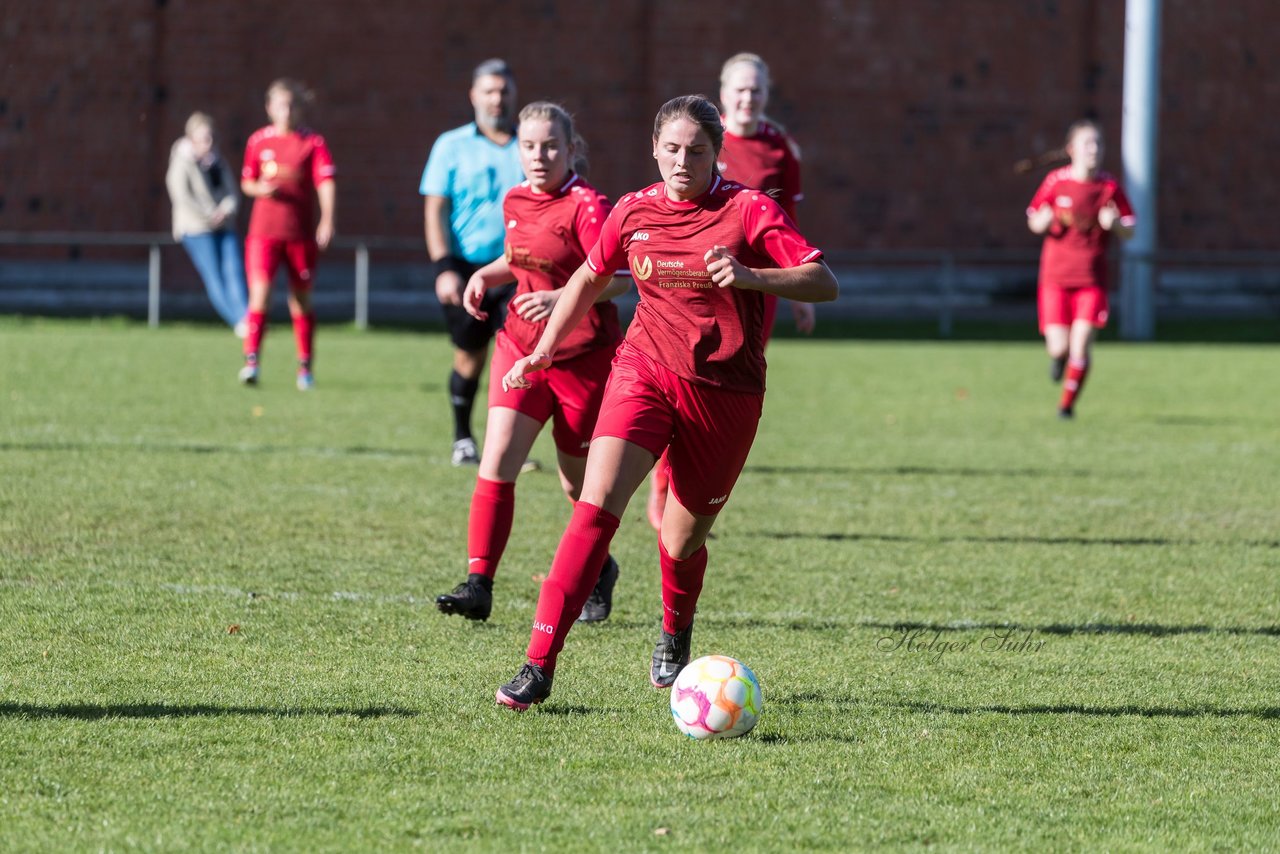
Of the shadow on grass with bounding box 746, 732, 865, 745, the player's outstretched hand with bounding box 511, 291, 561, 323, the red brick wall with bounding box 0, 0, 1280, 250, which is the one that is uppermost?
the red brick wall with bounding box 0, 0, 1280, 250

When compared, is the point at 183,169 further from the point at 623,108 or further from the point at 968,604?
the point at 968,604

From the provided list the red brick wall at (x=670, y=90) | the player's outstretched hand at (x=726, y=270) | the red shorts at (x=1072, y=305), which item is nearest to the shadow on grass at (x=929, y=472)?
the red shorts at (x=1072, y=305)

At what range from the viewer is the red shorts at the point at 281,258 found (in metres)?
14.0

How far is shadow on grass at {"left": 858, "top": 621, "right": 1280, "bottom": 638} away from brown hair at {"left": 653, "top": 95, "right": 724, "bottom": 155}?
6.67 ft

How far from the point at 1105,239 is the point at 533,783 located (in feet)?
33.6

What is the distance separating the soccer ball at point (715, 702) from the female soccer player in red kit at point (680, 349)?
436 millimetres

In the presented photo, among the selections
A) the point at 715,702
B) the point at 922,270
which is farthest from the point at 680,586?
the point at 922,270

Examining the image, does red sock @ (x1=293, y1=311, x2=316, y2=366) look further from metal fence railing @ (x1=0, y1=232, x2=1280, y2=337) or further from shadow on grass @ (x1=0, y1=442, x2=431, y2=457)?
metal fence railing @ (x1=0, y1=232, x2=1280, y2=337)

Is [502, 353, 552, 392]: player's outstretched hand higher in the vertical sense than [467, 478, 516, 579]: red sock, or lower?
higher

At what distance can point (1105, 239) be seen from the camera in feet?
44.0

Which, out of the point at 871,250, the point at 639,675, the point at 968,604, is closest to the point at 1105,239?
the point at 968,604

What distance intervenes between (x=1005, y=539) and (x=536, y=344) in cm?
300

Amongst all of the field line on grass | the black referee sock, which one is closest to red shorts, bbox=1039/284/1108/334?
the black referee sock

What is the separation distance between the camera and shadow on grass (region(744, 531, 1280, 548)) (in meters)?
8.05
